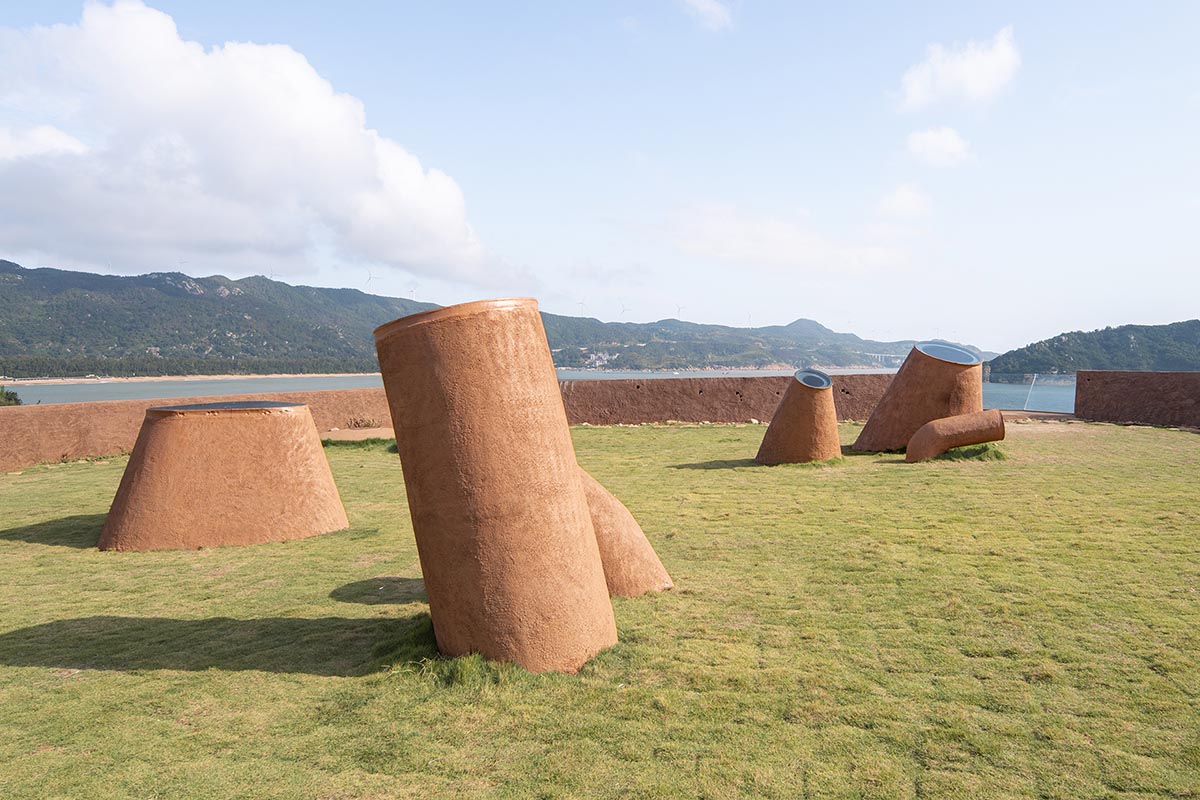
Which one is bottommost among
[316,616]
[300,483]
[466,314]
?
[316,616]

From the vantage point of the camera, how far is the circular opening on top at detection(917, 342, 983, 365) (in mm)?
13844

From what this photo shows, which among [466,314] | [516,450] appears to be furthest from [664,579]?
[466,314]

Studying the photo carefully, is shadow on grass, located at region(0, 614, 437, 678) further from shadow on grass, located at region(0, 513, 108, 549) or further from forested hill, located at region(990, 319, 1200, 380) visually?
forested hill, located at region(990, 319, 1200, 380)

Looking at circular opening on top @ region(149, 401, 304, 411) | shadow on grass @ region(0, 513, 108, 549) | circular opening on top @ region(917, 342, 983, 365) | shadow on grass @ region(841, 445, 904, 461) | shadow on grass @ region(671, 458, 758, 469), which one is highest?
circular opening on top @ region(917, 342, 983, 365)

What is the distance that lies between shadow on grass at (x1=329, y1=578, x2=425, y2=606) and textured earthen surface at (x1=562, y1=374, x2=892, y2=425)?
1463 centimetres

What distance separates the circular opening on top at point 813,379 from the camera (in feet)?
41.9

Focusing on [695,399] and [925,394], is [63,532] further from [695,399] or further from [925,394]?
[695,399]

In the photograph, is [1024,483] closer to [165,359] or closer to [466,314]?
[466,314]

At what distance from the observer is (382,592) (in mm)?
5859

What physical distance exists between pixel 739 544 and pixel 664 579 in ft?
5.40

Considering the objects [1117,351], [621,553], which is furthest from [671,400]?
[1117,351]

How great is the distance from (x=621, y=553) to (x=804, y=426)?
772cm

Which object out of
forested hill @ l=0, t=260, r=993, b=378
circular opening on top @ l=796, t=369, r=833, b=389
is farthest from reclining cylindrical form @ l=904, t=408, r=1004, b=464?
forested hill @ l=0, t=260, r=993, b=378

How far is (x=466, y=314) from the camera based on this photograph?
4043 millimetres
